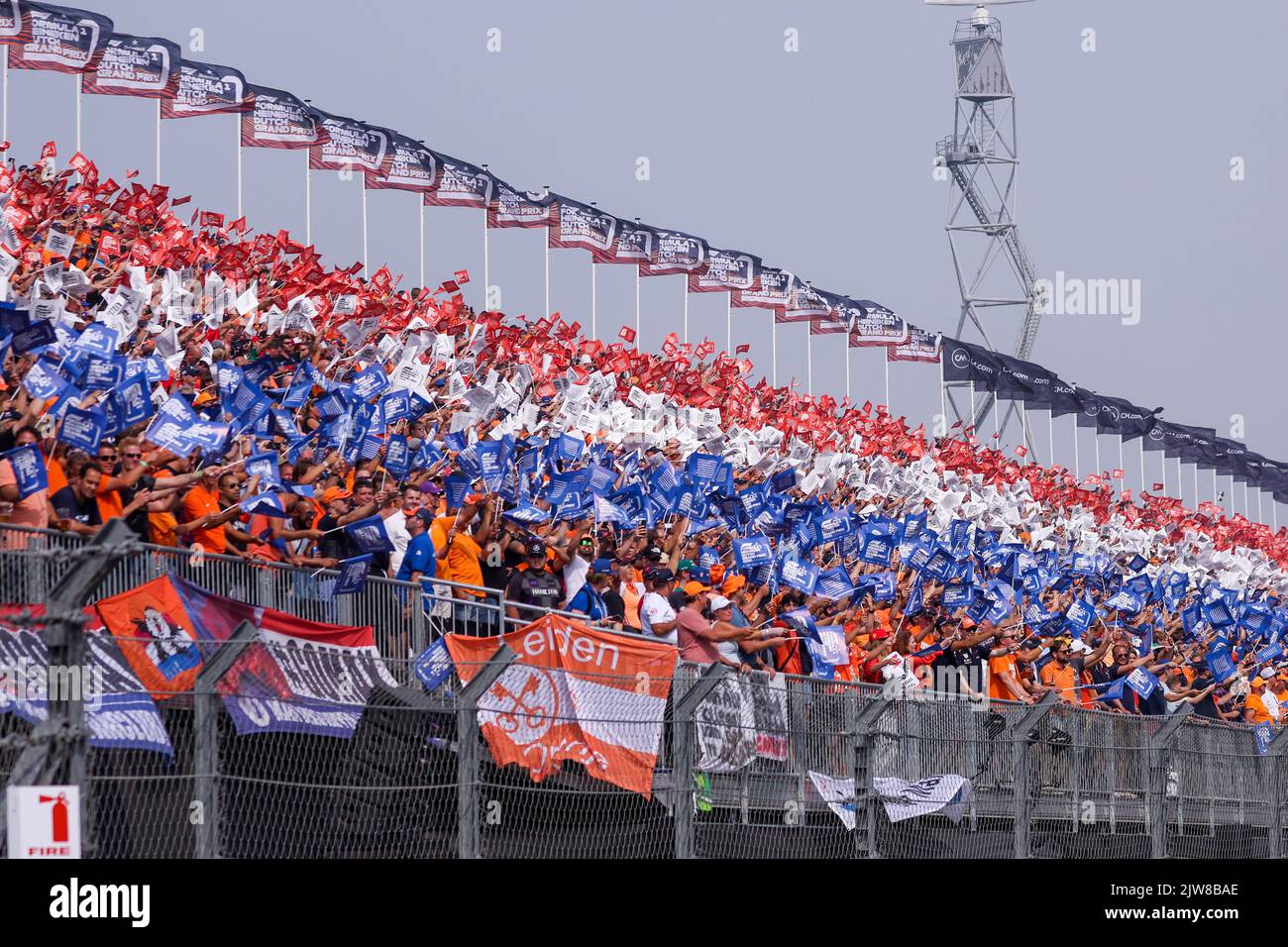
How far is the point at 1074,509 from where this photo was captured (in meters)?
42.0

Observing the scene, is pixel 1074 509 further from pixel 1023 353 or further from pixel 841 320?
pixel 1023 353

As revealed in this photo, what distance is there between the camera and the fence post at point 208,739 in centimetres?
754

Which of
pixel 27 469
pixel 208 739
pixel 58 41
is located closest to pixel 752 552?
pixel 27 469

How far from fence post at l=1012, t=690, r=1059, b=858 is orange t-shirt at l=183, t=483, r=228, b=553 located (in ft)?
17.0

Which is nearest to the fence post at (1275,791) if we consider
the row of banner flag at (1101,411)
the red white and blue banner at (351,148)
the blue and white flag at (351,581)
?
the blue and white flag at (351,581)

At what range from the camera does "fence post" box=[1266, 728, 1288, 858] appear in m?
15.3

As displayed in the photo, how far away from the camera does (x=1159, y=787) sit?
47.0ft

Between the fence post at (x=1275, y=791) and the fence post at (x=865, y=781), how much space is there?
17.1 feet

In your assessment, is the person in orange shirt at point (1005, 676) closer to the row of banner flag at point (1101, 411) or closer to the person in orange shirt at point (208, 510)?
the person in orange shirt at point (208, 510)

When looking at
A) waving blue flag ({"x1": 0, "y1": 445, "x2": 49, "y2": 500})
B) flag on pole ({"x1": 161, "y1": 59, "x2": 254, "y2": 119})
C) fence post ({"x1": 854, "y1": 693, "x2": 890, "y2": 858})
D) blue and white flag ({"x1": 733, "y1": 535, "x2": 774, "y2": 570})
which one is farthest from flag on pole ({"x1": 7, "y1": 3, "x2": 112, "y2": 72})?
fence post ({"x1": 854, "y1": 693, "x2": 890, "y2": 858})

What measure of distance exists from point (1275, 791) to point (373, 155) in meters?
20.9

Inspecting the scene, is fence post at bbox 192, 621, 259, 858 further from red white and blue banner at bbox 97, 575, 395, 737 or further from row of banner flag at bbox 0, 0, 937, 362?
row of banner flag at bbox 0, 0, 937, 362
